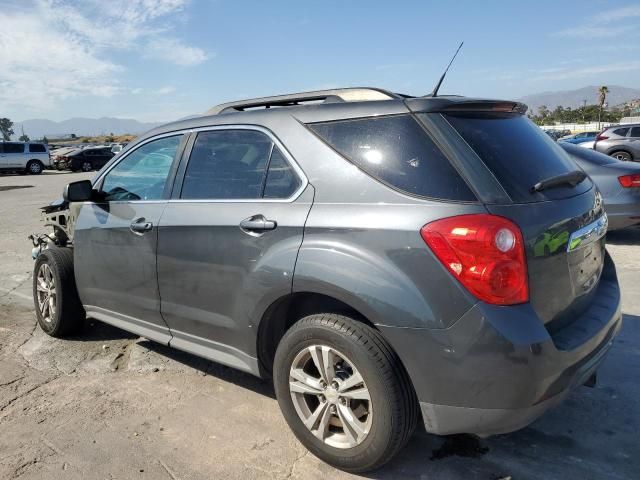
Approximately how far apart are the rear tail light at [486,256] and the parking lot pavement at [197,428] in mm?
984

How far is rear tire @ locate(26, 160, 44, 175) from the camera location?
31672 millimetres

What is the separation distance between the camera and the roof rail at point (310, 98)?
2.75 meters

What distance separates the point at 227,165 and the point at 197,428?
4.97 ft

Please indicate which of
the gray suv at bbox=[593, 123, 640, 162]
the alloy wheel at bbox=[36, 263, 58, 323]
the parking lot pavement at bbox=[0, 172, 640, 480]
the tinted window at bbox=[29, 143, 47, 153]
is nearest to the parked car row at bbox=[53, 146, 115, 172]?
the tinted window at bbox=[29, 143, 47, 153]

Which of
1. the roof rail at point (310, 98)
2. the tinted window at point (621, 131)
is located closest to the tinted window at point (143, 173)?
the roof rail at point (310, 98)

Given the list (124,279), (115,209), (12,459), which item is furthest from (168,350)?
(12,459)

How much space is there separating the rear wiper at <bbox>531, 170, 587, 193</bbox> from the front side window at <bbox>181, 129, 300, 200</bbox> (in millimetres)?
1137

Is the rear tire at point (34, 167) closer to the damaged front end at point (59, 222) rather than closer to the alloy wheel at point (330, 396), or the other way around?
the damaged front end at point (59, 222)

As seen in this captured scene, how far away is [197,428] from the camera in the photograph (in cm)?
311

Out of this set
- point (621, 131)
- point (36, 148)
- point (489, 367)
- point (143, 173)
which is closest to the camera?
point (489, 367)

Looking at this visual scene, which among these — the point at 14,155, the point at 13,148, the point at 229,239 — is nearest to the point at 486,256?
the point at 229,239

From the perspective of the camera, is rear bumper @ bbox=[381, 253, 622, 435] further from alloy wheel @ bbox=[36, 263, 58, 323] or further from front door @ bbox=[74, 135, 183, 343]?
alloy wheel @ bbox=[36, 263, 58, 323]

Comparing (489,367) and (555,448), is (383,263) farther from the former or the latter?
(555,448)

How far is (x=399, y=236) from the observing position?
2311mm
